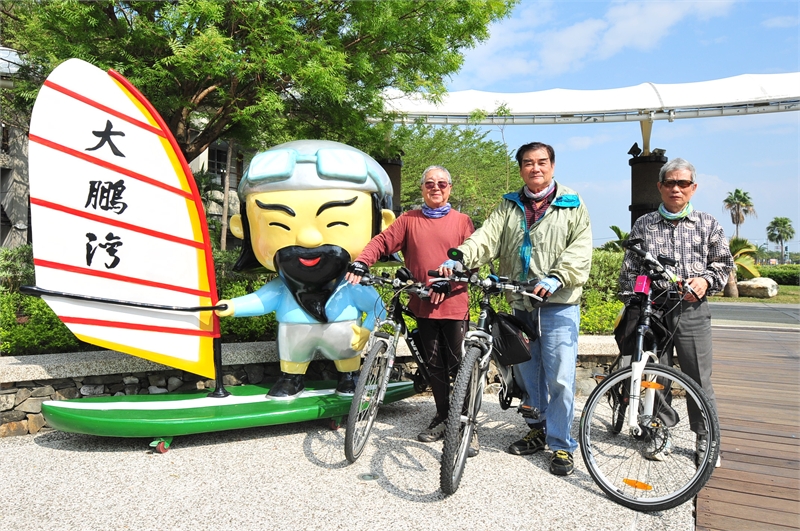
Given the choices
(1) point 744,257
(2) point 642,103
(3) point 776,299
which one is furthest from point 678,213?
(1) point 744,257

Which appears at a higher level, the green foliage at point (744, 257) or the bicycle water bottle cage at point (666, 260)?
the bicycle water bottle cage at point (666, 260)

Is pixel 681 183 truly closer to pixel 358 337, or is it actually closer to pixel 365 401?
pixel 365 401

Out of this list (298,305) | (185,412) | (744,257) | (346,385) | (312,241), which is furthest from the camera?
(744,257)

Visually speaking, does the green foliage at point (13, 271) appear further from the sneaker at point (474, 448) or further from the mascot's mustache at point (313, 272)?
the sneaker at point (474, 448)

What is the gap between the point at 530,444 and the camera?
12.4ft

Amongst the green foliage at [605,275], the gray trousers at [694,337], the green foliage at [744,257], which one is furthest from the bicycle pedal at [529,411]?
the green foliage at [744,257]

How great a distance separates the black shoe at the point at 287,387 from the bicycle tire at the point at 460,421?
61.3 inches

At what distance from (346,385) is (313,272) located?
911 mm

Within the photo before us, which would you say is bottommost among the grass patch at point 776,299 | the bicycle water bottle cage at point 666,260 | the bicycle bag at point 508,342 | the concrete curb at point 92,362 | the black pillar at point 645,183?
the grass patch at point 776,299

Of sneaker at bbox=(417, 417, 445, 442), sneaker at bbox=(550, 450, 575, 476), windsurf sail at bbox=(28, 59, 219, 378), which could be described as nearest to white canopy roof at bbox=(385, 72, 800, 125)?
windsurf sail at bbox=(28, 59, 219, 378)

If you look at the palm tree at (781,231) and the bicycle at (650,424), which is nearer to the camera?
the bicycle at (650,424)

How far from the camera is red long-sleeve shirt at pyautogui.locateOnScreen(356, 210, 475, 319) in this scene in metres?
3.68

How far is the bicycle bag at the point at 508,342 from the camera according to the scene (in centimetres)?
333

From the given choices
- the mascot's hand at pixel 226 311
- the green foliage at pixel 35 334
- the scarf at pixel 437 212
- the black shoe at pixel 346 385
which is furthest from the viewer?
the green foliage at pixel 35 334
